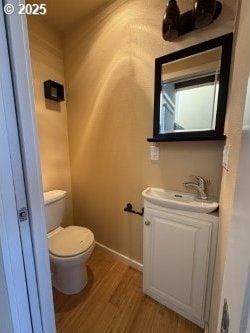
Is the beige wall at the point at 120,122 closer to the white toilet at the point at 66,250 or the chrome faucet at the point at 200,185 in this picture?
the chrome faucet at the point at 200,185

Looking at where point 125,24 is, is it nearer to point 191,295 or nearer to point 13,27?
point 13,27

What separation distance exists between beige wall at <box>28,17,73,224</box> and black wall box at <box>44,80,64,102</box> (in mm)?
49

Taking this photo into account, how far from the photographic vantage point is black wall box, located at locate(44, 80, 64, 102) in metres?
1.72

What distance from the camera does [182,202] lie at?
1.13 metres

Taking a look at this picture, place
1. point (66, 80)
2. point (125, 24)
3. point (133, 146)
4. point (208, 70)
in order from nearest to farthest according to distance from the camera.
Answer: point (208, 70), point (125, 24), point (133, 146), point (66, 80)

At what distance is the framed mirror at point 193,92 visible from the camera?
3.55 ft

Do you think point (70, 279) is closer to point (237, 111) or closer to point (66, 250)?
point (66, 250)

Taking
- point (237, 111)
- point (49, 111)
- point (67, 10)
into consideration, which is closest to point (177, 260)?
point (237, 111)

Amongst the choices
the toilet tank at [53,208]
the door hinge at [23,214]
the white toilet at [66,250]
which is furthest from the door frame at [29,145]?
the toilet tank at [53,208]

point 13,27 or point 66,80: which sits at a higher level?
point 66,80

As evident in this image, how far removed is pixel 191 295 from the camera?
1171 millimetres

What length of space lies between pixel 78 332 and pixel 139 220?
90cm

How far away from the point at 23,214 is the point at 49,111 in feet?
4.84

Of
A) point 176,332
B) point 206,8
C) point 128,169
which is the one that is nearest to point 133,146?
point 128,169
